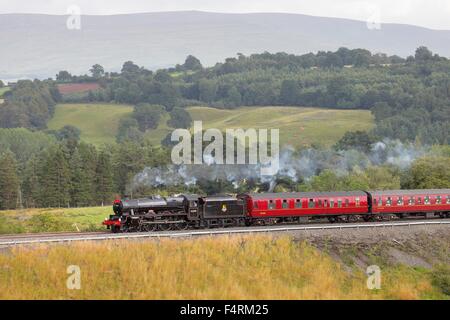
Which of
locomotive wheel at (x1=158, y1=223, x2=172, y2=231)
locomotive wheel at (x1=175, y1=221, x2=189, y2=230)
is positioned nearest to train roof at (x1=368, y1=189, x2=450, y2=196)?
locomotive wheel at (x1=175, y1=221, x2=189, y2=230)

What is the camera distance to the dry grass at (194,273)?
38.6 meters

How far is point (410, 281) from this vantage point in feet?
152

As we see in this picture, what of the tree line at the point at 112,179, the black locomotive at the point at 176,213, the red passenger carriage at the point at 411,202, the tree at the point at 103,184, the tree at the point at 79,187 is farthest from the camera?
the tree at the point at 103,184

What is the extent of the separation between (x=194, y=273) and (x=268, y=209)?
67.2 ft

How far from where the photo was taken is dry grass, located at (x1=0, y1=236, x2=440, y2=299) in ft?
127

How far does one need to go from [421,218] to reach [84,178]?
65.2 metres

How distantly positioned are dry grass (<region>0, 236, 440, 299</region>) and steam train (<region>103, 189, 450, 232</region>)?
9.73 m

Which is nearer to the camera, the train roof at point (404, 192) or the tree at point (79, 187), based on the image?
the train roof at point (404, 192)

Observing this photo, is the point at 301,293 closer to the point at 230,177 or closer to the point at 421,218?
the point at 421,218

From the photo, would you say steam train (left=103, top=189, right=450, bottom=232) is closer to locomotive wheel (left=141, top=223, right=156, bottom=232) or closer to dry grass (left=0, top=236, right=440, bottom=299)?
locomotive wheel (left=141, top=223, right=156, bottom=232)

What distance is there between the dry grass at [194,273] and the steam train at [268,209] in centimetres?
973

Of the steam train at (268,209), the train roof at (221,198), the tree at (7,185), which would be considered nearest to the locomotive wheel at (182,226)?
the steam train at (268,209)

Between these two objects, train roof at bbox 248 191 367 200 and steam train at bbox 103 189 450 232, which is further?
train roof at bbox 248 191 367 200

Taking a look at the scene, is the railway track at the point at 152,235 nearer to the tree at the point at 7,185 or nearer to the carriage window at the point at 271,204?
the carriage window at the point at 271,204
